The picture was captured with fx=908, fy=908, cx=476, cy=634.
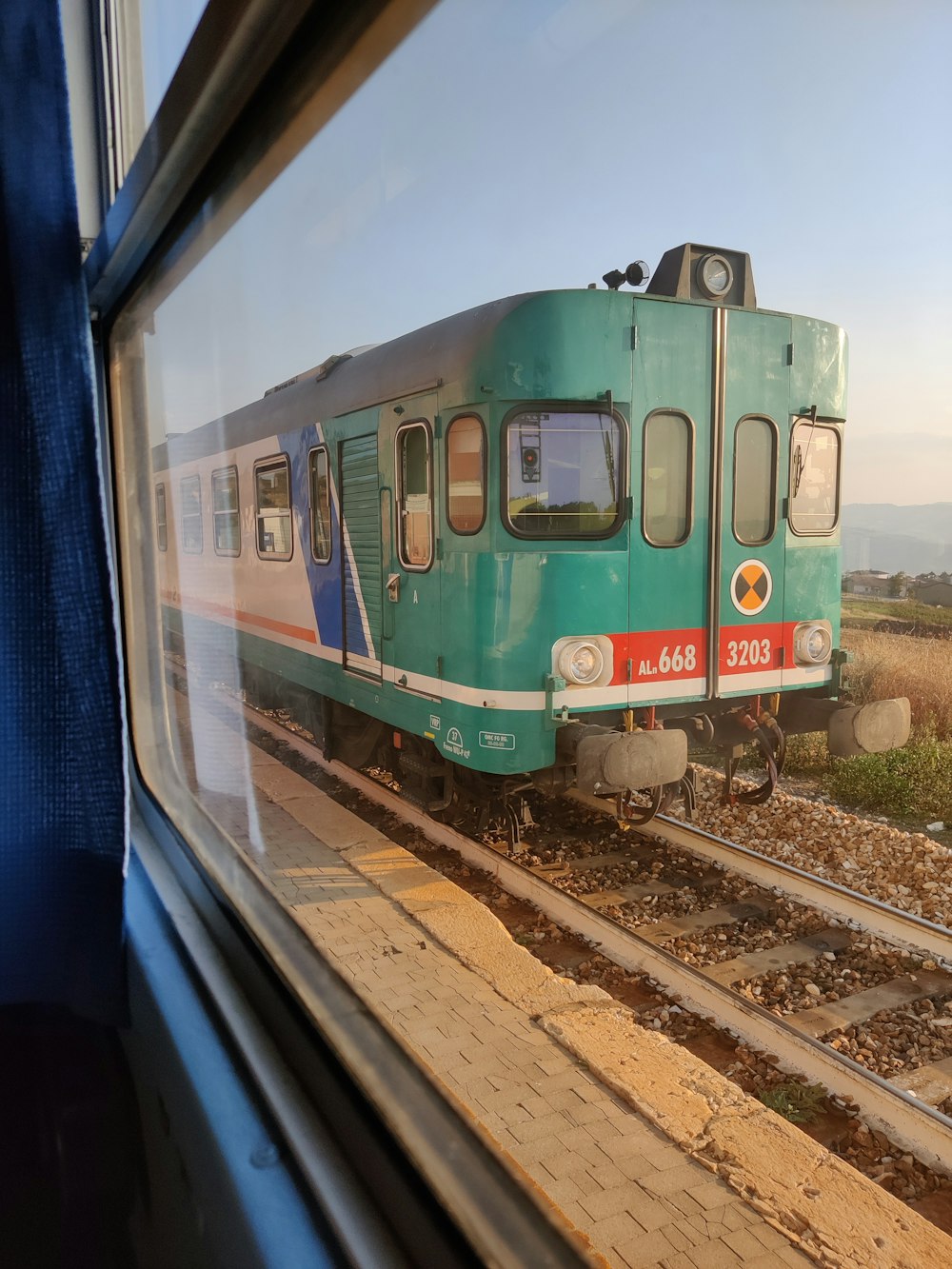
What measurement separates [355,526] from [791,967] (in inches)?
114

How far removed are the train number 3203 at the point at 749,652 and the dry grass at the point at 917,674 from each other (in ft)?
4.72

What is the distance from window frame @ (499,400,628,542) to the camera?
3549mm

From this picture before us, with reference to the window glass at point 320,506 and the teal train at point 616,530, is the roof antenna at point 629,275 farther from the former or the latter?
the window glass at point 320,506

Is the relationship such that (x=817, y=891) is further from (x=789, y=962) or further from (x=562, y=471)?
(x=562, y=471)

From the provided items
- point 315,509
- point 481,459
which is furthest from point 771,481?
point 315,509

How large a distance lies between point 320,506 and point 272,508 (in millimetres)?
677

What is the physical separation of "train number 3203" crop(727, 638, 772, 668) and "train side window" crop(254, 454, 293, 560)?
9.08ft

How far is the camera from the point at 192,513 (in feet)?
22.6

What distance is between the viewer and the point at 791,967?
2975 mm

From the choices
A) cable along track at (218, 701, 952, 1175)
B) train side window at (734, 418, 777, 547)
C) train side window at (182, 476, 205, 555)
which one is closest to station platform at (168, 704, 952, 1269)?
cable along track at (218, 701, 952, 1175)

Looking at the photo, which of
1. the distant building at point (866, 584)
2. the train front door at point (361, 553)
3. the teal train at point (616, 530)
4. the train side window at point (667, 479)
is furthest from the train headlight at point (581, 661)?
the distant building at point (866, 584)

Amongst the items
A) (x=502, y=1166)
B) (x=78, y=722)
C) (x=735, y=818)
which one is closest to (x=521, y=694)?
(x=735, y=818)

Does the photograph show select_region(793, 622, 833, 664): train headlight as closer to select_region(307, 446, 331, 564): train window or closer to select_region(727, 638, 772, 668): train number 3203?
select_region(727, 638, 772, 668): train number 3203

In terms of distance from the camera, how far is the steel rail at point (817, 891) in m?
2.86
